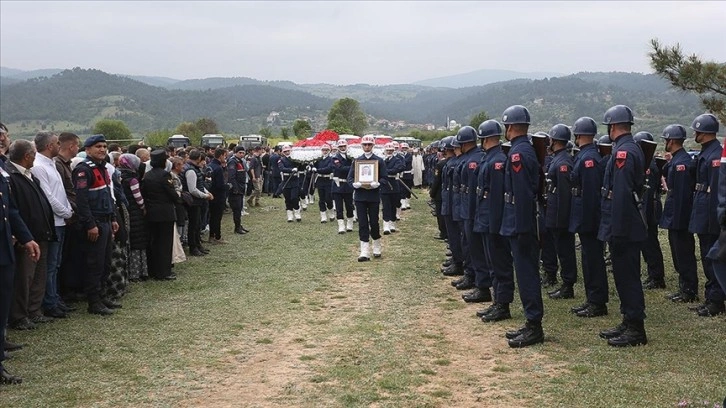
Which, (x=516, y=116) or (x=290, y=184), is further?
(x=290, y=184)

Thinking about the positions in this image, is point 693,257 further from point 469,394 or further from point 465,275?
point 469,394

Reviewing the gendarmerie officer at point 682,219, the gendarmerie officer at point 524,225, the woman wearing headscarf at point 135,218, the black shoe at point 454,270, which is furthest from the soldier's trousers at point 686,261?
the woman wearing headscarf at point 135,218

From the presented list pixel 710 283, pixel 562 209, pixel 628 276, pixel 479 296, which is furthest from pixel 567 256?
pixel 628 276

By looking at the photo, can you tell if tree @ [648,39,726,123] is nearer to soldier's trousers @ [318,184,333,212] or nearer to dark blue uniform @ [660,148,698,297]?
dark blue uniform @ [660,148,698,297]

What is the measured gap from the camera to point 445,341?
7238mm

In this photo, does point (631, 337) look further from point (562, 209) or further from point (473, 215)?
point (473, 215)

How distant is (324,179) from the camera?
18.4 m

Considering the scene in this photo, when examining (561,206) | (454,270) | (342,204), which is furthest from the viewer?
(342,204)

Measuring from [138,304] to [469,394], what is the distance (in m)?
5.31

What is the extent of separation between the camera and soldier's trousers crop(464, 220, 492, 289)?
30.0 feet

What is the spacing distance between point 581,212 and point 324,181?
10953 millimetres

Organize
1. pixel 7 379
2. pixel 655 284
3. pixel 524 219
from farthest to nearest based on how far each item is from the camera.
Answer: pixel 655 284
pixel 524 219
pixel 7 379

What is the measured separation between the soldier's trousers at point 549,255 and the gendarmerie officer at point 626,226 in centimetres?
314

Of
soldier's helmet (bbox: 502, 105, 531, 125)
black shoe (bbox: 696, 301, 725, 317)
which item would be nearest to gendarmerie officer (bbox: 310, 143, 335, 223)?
soldier's helmet (bbox: 502, 105, 531, 125)
